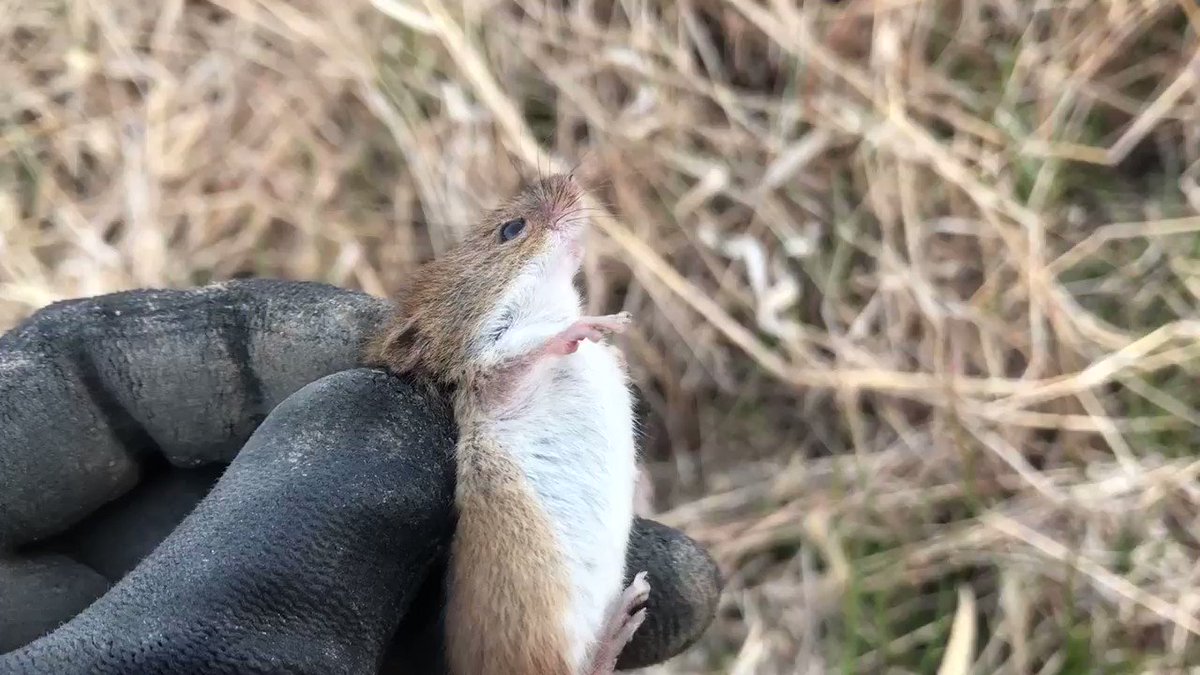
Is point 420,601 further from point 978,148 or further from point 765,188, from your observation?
point 978,148

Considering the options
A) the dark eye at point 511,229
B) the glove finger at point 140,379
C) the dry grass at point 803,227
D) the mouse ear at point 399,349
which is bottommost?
the glove finger at point 140,379

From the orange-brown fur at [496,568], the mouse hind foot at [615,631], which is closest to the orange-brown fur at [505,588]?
the orange-brown fur at [496,568]

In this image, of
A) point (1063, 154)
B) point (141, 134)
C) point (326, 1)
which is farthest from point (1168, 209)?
point (141, 134)

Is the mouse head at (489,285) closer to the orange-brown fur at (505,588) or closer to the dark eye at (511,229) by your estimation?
the dark eye at (511,229)

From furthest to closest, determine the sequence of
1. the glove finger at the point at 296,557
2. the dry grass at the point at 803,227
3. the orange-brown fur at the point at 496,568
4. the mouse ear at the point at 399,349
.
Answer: the dry grass at the point at 803,227 < the mouse ear at the point at 399,349 < the orange-brown fur at the point at 496,568 < the glove finger at the point at 296,557

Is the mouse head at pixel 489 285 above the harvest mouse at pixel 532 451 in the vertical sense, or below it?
above

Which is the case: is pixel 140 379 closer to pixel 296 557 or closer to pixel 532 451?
pixel 296 557

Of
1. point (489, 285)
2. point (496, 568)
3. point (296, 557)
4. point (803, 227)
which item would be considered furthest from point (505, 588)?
point (803, 227)
